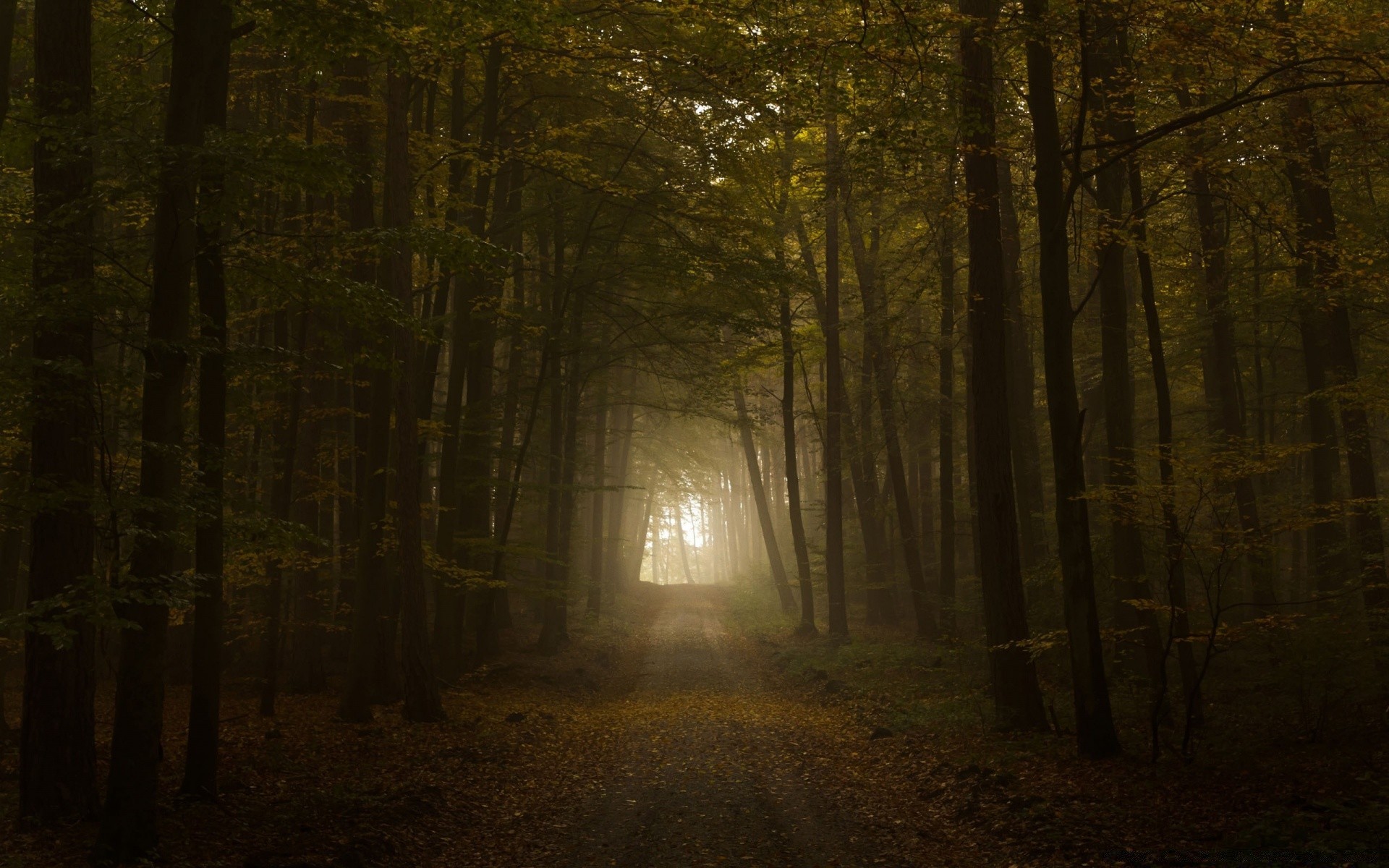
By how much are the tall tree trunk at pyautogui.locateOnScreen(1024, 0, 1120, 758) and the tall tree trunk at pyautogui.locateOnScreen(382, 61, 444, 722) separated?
8.51m

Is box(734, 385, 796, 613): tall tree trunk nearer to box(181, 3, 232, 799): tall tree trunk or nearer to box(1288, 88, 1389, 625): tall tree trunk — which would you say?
box(1288, 88, 1389, 625): tall tree trunk

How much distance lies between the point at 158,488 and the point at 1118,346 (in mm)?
11451

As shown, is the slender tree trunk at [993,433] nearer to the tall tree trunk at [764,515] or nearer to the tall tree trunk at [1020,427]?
the tall tree trunk at [1020,427]

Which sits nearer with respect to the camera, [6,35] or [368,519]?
[6,35]

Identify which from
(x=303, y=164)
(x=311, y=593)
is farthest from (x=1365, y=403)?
(x=311, y=593)

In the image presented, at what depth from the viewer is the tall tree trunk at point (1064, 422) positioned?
30.6 ft

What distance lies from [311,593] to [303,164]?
9.61 metres

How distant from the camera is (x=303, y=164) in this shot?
7445 millimetres

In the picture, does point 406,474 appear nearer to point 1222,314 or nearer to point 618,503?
point 1222,314

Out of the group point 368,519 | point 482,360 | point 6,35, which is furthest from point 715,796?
point 482,360

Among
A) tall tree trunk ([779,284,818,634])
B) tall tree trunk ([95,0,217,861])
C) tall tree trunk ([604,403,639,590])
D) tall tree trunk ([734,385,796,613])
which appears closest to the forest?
tall tree trunk ([95,0,217,861])

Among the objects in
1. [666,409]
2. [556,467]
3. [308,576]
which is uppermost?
[666,409]

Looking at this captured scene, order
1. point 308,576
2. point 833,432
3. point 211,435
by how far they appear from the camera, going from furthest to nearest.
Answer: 1. point 833,432
2. point 308,576
3. point 211,435

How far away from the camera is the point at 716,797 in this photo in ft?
31.1
